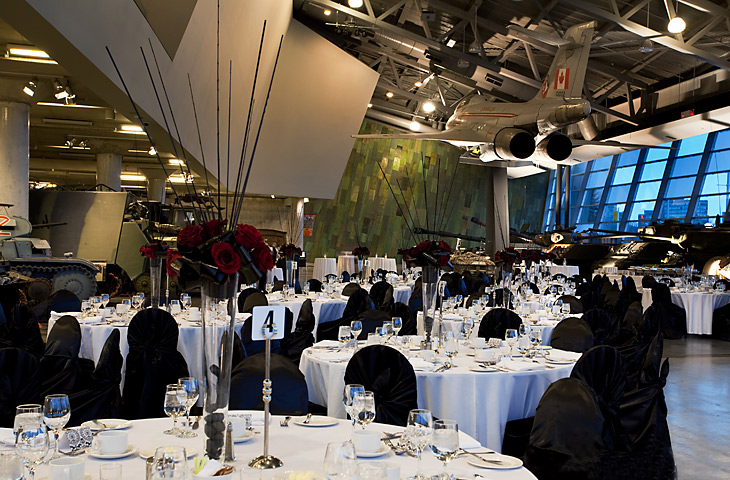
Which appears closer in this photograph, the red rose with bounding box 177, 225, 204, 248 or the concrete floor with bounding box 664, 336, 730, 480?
the red rose with bounding box 177, 225, 204, 248

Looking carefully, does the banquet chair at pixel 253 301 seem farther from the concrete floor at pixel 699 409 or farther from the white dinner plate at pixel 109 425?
the white dinner plate at pixel 109 425

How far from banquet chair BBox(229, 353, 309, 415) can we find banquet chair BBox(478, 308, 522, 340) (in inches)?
101

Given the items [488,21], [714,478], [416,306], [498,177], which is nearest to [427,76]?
[498,177]

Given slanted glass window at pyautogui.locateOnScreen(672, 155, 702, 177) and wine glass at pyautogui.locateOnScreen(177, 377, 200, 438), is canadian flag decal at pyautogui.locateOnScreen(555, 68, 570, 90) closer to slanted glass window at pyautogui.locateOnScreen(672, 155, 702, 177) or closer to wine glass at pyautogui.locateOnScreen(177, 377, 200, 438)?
slanted glass window at pyautogui.locateOnScreen(672, 155, 702, 177)

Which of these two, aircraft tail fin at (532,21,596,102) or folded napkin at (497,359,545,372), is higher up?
aircraft tail fin at (532,21,596,102)

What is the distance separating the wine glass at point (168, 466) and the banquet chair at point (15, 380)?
84.3 inches

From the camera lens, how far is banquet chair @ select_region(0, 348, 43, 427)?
10.1 ft

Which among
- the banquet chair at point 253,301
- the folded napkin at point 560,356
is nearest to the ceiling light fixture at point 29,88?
the banquet chair at point 253,301

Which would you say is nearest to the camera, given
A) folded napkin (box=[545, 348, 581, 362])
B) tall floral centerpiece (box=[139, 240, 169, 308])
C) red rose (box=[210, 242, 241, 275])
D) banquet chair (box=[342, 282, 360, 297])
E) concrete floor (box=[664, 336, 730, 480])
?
red rose (box=[210, 242, 241, 275])

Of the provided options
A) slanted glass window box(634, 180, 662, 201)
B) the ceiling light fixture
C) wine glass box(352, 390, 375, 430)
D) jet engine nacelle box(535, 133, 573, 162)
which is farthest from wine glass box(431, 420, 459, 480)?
slanted glass window box(634, 180, 662, 201)

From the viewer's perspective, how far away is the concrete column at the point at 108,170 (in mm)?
16594

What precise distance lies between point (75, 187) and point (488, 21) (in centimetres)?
942

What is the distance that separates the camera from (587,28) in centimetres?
1261

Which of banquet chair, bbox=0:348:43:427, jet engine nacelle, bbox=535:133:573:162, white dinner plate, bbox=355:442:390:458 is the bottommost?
banquet chair, bbox=0:348:43:427
